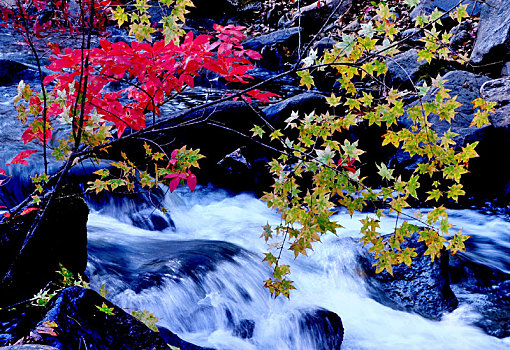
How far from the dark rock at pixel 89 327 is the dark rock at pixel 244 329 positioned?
1.46m

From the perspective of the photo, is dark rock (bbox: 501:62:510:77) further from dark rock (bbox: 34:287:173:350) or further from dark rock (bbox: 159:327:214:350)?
dark rock (bbox: 34:287:173:350)

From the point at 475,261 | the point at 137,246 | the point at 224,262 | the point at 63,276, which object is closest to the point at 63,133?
the point at 137,246

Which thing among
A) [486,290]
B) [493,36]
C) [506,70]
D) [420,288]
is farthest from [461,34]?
[420,288]

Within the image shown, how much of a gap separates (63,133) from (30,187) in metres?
2.28

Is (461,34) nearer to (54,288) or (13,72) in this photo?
(54,288)

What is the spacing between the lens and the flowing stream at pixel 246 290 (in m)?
3.42

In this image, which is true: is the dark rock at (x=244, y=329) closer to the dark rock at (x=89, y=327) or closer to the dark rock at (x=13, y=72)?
the dark rock at (x=89, y=327)

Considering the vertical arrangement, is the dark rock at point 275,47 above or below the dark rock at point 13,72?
above

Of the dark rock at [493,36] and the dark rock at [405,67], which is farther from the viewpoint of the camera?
the dark rock at [405,67]

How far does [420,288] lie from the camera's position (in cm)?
429

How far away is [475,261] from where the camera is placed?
5023mm

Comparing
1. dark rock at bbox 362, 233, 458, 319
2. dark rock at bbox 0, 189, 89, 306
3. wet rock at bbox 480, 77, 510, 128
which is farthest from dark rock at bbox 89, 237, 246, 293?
wet rock at bbox 480, 77, 510, 128

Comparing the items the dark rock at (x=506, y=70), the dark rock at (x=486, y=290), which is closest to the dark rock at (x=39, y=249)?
the dark rock at (x=486, y=290)

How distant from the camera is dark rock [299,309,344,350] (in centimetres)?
343
